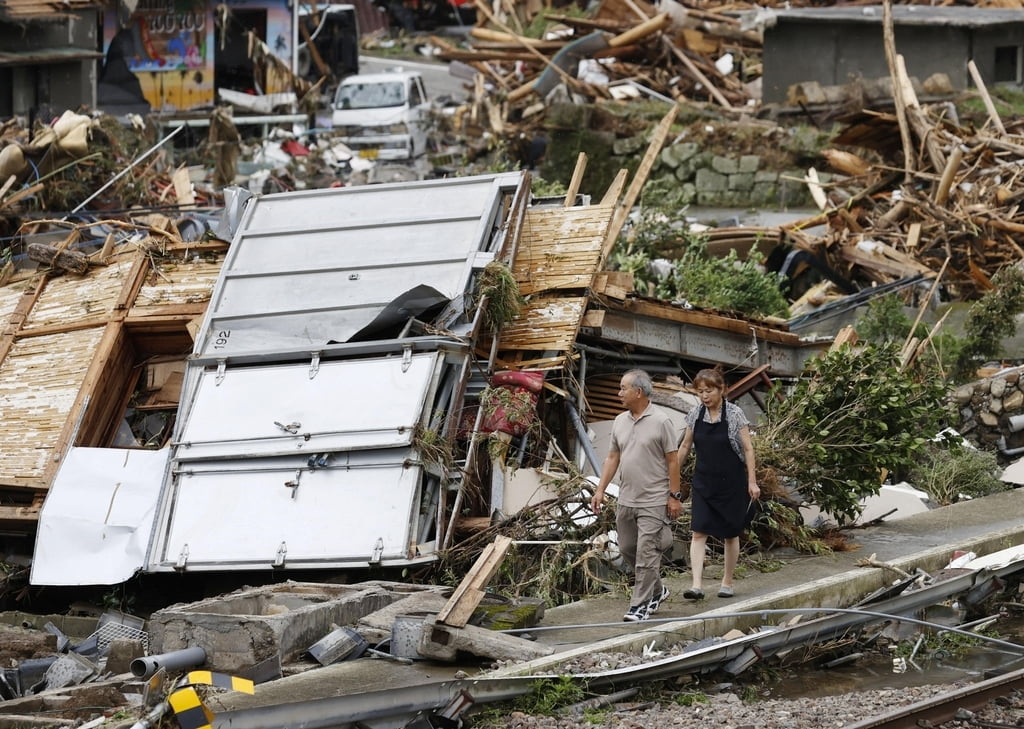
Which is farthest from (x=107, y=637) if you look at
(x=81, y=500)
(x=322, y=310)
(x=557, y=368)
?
(x=557, y=368)

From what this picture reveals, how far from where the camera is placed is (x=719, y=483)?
9188 mm

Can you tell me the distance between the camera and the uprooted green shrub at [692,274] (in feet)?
54.0

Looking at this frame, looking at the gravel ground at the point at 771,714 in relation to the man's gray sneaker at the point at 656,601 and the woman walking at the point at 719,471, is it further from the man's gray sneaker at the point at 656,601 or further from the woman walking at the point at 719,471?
the woman walking at the point at 719,471

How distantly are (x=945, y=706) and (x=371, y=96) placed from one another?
948 inches

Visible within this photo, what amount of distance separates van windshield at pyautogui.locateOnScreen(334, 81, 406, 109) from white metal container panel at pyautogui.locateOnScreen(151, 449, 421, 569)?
1973 centimetres

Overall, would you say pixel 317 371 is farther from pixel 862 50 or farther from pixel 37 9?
pixel 862 50

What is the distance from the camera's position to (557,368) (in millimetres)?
11719

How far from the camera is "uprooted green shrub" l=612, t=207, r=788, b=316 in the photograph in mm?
16469

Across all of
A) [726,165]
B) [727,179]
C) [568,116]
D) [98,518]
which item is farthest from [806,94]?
[98,518]

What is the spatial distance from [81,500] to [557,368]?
3.88 meters

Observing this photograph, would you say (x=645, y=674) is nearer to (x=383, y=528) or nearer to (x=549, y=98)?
(x=383, y=528)

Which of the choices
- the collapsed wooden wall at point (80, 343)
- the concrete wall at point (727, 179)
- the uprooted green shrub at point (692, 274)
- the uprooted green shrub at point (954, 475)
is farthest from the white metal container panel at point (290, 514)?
the concrete wall at point (727, 179)

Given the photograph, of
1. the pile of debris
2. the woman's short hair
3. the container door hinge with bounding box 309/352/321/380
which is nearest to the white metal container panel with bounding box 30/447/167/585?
the container door hinge with bounding box 309/352/321/380

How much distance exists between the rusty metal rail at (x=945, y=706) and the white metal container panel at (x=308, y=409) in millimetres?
4239
